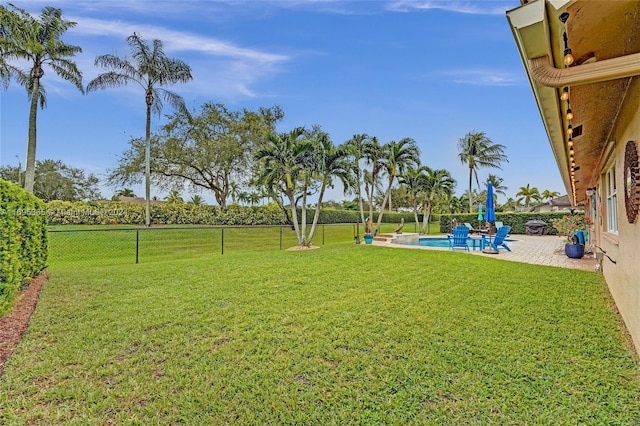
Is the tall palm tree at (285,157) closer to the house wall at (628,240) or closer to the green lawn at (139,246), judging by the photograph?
the green lawn at (139,246)

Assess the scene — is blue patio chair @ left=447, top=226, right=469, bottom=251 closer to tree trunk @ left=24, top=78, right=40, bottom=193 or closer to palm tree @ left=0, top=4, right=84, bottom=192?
palm tree @ left=0, top=4, right=84, bottom=192

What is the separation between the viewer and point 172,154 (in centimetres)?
2464

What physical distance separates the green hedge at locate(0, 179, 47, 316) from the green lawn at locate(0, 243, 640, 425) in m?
0.53

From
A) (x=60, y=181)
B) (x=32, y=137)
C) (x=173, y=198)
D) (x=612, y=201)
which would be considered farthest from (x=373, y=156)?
(x=60, y=181)

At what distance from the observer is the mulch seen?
3283 mm

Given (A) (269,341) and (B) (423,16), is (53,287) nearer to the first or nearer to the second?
(A) (269,341)

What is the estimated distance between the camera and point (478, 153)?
88.6ft

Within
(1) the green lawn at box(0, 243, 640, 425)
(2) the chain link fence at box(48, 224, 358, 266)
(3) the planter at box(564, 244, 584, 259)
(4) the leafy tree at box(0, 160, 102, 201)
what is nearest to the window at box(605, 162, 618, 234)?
(1) the green lawn at box(0, 243, 640, 425)

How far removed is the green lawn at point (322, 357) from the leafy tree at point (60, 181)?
1451 inches

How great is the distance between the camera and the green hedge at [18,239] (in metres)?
4.13

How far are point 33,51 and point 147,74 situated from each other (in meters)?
5.46

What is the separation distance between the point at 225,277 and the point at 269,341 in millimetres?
3500

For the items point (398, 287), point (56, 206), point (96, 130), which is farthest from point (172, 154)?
point (398, 287)

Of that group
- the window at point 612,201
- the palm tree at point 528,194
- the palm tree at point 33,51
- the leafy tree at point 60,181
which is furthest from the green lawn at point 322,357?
the palm tree at point 528,194
